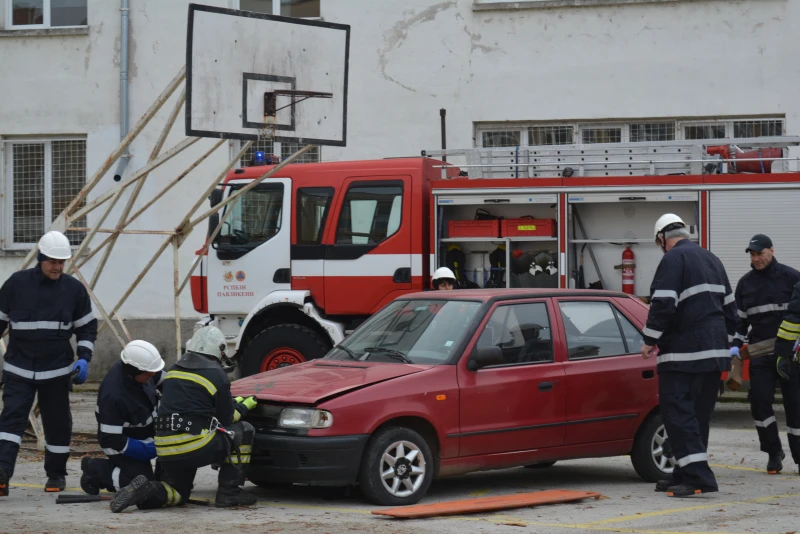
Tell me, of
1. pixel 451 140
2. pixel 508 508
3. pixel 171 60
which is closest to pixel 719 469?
pixel 508 508

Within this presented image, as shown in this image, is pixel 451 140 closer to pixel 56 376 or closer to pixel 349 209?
pixel 349 209

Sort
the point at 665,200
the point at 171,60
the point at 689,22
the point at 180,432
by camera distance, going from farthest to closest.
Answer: the point at 171,60 → the point at 689,22 → the point at 665,200 → the point at 180,432

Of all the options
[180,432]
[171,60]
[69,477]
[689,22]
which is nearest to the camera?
[180,432]

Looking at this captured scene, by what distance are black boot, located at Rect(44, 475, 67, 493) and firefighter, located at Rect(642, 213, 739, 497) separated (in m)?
4.29

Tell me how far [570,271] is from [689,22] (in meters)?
5.58

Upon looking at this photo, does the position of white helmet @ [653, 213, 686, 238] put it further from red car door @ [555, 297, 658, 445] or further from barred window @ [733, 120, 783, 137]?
barred window @ [733, 120, 783, 137]

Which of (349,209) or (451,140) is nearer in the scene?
(349,209)

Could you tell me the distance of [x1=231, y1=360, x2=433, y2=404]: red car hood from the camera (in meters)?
7.65

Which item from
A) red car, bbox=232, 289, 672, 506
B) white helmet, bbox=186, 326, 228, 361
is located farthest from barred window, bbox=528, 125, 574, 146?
white helmet, bbox=186, 326, 228, 361

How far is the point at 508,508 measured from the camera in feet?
25.4

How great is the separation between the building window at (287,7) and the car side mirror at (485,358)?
10972 millimetres

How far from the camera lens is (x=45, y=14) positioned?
1884 cm

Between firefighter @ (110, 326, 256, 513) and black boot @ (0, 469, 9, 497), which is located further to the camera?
black boot @ (0, 469, 9, 497)

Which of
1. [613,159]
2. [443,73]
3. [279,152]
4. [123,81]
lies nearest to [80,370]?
[613,159]
